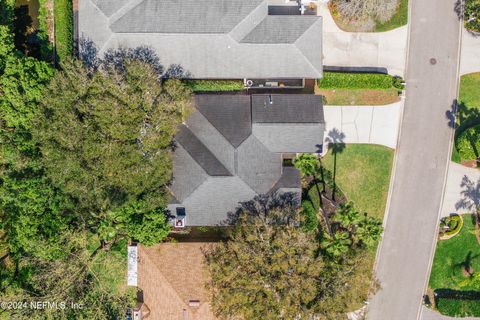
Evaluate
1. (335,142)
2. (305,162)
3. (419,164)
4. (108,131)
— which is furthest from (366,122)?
(108,131)

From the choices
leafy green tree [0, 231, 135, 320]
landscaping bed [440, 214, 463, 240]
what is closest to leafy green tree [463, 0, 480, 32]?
landscaping bed [440, 214, 463, 240]

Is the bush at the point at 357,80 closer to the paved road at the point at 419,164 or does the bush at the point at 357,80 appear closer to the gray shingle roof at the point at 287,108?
the gray shingle roof at the point at 287,108

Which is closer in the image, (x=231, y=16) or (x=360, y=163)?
(x=231, y=16)

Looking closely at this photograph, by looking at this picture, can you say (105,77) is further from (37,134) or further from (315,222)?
(315,222)

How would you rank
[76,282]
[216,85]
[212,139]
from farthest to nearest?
1. [216,85]
2. [212,139]
3. [76,282]

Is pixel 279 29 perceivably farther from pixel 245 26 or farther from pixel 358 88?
pixel 358 88

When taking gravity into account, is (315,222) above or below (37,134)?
below

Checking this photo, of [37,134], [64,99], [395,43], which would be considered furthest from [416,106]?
[37,134]
